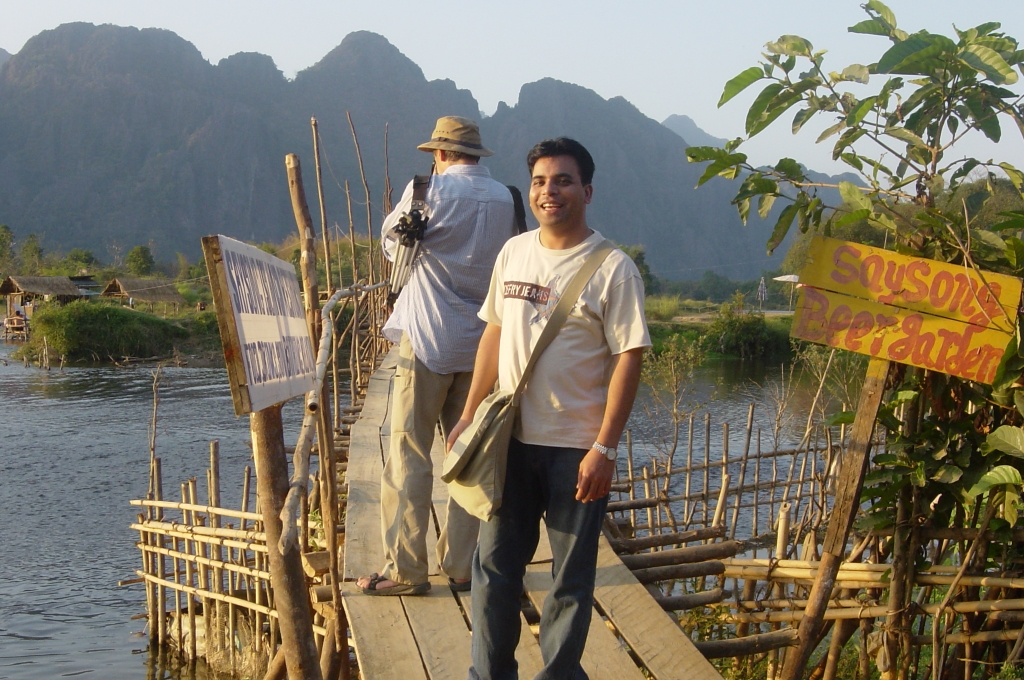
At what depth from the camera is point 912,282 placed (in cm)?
285

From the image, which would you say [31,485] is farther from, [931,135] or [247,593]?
[931,135]

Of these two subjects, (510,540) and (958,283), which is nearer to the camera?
(510,540)

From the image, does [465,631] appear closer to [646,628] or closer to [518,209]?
[646,628]

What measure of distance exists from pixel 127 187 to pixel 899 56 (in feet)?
307

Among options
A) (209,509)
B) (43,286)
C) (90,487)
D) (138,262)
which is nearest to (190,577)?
(209,509)

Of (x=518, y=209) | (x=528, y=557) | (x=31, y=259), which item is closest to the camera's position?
(x=528, y=557)

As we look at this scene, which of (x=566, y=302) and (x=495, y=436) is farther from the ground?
(x=566, y=302)

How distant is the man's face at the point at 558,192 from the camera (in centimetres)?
223

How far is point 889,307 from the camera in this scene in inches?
113

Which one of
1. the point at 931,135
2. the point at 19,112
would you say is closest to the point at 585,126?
the point at 19,112

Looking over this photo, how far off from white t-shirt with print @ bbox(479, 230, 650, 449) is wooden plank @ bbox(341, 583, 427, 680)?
2.50 feet

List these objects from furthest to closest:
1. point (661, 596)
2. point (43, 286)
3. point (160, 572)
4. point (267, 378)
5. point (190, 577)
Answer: point (43, 286) < point (160, 572) < point (190, 577) < point (661, 596) < point (267, 378)

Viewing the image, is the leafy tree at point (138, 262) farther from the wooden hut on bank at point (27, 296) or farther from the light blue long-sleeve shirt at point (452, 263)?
the light blue long-sleeve shirt at point (452, 263)

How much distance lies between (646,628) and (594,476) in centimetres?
93
